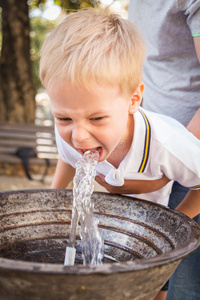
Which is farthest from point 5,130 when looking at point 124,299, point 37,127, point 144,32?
point 124,299

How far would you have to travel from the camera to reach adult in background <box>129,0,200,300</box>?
58.7 inches

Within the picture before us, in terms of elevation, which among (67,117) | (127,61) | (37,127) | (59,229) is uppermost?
(127,61)

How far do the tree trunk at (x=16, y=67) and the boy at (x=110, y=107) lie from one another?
4170 millimetres

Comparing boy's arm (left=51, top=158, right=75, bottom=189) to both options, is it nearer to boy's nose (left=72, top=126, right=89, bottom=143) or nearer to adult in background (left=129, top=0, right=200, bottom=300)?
adult in background (left=129, top=0, right=200, bottom=300)

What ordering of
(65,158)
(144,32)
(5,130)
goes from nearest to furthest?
(65,158)
(144,32)
(5,130)

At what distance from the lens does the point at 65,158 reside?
1513mm

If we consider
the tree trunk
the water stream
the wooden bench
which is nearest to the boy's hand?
the water stream

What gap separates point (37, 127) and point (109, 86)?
13.6ft

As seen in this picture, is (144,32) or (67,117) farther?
(144,32)

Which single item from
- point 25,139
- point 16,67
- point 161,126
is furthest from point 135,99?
point 16,67

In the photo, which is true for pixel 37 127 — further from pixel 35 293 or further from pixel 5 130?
pixel 35 293

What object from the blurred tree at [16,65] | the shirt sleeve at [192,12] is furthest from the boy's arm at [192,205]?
the blurred tree at [16,65]

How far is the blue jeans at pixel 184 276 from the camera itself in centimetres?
160

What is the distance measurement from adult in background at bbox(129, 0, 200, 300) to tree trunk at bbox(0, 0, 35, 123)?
3.87m
